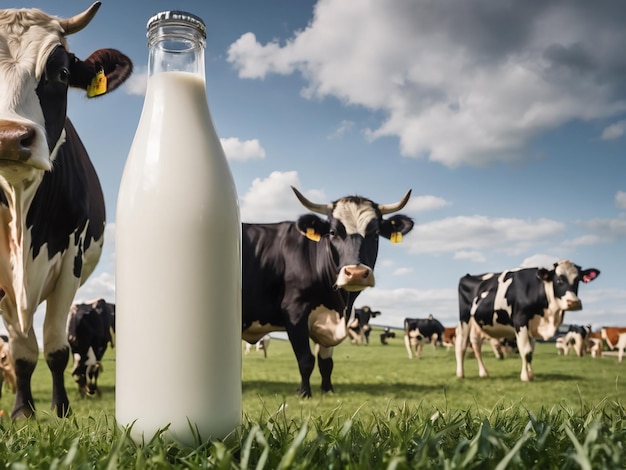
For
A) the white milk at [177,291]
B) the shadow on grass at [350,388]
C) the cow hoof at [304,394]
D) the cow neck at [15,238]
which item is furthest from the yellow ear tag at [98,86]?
the shadow on grass at [350,388]

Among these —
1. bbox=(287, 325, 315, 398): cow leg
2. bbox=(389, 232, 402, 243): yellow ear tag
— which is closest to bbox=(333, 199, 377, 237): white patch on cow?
bbox=(389, 232, 402, 243): yellow ear tag

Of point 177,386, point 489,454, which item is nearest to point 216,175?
point 177,386

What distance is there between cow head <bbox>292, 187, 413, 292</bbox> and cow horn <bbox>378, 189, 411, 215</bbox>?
7 centimetres

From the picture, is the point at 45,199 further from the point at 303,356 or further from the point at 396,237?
the point at 396,237

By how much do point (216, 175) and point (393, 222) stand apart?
4493mm

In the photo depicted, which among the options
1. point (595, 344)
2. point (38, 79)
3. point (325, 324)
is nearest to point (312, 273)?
point (325, 324)

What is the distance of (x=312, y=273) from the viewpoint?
223 inches

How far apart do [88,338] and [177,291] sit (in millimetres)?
5122

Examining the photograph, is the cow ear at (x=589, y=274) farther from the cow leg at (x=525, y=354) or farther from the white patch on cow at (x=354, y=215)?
the white patch on cow at (x=354, y=215)

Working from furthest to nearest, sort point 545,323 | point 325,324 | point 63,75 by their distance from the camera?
point 545,323 < point 325,324 < point 63,75

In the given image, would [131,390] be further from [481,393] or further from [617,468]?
[481,393]

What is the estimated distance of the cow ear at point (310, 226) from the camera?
559 centimetres

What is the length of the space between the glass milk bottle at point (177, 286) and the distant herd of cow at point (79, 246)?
100cm

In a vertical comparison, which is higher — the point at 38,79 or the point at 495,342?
the point at 38,79
